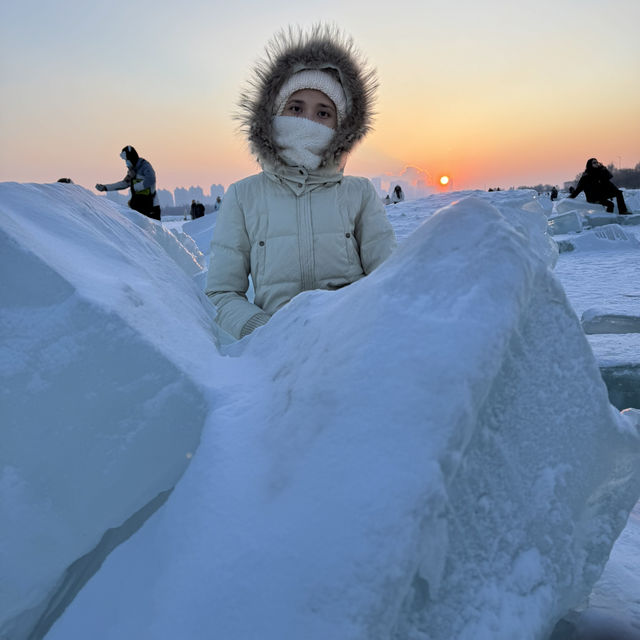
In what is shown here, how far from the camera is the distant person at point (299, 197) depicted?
1.97m

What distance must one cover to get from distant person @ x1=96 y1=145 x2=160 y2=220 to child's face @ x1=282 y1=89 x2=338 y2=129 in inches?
162

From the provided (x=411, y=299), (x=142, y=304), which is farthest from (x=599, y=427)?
(x=142, y=304)

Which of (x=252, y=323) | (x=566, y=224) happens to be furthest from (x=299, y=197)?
(x=566, y=224)

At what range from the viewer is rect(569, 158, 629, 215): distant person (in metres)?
10.2

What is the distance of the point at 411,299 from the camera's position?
0.67 meters

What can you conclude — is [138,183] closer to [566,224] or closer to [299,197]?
[299,197]

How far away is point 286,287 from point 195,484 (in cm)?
133

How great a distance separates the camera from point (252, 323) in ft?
5.91

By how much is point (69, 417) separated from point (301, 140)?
63.1 inches

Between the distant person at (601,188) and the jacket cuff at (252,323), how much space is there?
10.8m

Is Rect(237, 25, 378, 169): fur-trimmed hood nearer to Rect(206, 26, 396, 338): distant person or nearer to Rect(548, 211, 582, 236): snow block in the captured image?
Rect(206, 26, 396, 338): distant person

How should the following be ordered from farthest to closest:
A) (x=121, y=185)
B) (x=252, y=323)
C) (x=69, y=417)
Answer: (x=121, y=185) < (x=252, y=323) < (x=69, y=417)

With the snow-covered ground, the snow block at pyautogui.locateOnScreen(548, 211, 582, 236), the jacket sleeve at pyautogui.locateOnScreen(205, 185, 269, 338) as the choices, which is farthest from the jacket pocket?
the snow block at pyautogui.locateOnScreen(548, 211, 582, 236)

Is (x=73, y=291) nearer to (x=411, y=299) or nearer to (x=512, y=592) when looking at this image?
(x=411, y=299)
